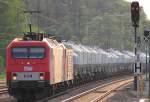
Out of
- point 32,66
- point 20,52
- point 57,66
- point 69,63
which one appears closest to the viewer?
point 32,66

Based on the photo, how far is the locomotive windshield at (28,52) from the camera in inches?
1076

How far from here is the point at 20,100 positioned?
2794 centimetres

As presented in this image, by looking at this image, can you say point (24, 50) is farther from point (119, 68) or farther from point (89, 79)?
point (119, 68)

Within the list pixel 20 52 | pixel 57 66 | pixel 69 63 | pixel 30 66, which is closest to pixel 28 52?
pixel 20 52

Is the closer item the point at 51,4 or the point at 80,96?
the point at 80,96

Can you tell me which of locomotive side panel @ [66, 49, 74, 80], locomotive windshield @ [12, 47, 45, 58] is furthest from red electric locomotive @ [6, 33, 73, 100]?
locomotive side panel @ [66, 49, 74, 80]

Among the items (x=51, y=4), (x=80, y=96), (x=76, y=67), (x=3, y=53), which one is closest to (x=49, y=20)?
(x=51, y=4)

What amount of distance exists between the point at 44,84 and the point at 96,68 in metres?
32.4

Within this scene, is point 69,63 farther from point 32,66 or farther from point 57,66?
point 32,66

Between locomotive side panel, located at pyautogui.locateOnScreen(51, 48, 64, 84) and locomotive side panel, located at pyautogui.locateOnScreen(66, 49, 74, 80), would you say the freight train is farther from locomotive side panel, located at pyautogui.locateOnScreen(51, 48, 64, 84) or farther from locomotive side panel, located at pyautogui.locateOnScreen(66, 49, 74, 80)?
locomotive side panel, located at pyautogui.locateOnScreen(66, 49, 74, 80)

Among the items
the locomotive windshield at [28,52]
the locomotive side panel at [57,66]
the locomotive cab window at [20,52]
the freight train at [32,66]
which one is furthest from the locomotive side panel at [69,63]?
the locomotive cab window at [20,52]

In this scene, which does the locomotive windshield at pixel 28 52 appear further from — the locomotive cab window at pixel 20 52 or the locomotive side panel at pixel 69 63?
the locomotive side panel at pixel 69 63

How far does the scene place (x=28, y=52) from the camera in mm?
27406

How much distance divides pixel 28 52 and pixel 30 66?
0.79 m
